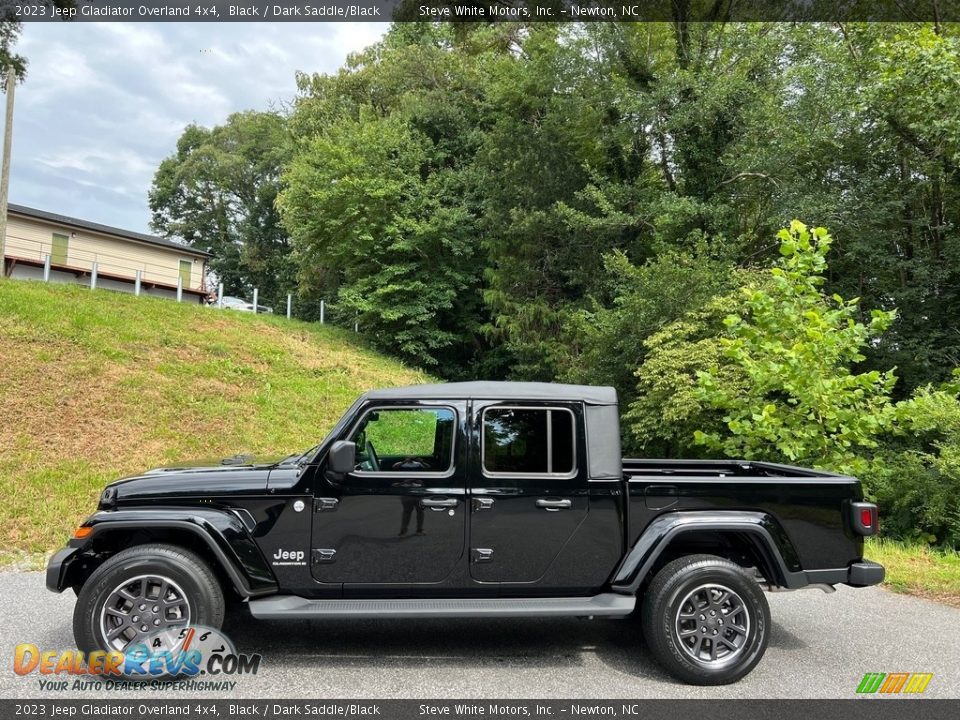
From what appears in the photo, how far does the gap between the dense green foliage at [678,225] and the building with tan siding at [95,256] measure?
231 inches

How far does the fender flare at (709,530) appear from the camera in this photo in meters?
4.10

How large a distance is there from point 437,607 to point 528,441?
117 cm

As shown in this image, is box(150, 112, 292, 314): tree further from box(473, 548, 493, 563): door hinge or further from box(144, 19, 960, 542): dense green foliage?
box(473, 548, 493, 563): door hinge

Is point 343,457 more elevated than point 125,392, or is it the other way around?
point 125,392

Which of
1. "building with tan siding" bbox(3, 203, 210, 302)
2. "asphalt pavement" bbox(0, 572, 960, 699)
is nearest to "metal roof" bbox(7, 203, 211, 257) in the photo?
"building with tan siding" bbox(3, 203, 210, 302)

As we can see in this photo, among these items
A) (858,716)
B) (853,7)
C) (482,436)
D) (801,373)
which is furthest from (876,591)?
(853,7)

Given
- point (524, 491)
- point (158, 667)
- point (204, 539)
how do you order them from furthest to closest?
1. point (524, 491)
2. point (204, 539)
3. point (158, 667)

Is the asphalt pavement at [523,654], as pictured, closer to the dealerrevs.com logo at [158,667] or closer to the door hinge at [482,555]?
the dealerrevs.com logo at [158,667]

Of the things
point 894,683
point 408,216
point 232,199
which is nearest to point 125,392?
point 894,683

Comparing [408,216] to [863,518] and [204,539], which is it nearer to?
[204,539]

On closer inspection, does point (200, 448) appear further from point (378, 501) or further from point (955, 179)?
point (955, 179)

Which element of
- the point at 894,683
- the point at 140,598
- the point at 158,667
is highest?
the point at 140,598

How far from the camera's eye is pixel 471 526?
4180 mm

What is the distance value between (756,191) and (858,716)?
660 inches
